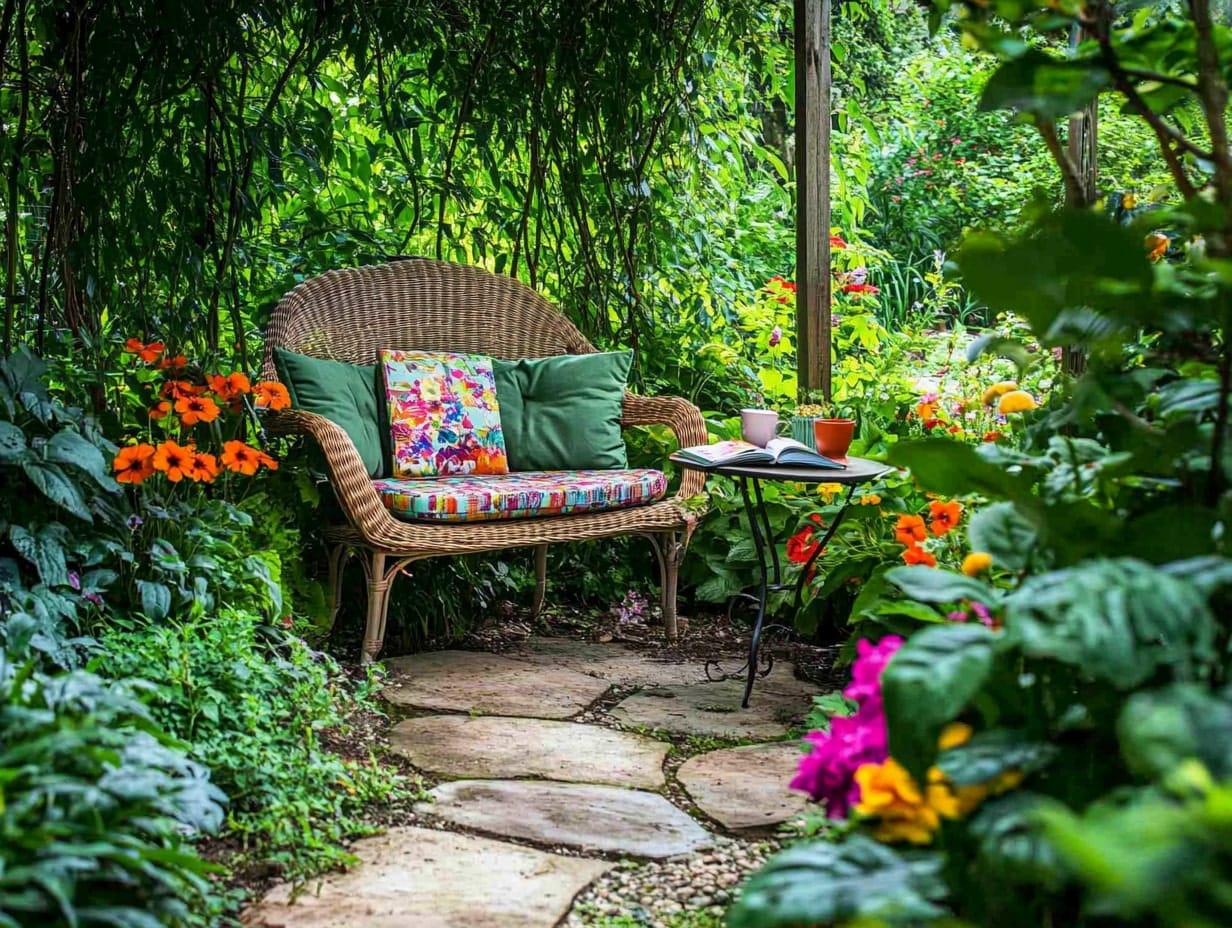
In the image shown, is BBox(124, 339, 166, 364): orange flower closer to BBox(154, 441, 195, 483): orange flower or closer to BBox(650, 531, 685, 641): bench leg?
BBox(154, 441, 195, 483): orange flower

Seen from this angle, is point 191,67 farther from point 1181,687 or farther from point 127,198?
point 1181,687

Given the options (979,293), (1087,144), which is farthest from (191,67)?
(979,293)

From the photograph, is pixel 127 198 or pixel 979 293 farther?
pixel 127 198

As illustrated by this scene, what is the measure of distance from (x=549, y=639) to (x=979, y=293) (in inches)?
90.2

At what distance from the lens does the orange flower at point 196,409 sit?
2.43m

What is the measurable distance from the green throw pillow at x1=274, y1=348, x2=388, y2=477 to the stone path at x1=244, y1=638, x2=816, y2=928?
55 cm

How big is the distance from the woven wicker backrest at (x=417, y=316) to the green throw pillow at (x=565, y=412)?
0.54ft

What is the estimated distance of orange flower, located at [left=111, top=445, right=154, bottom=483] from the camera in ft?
7.52

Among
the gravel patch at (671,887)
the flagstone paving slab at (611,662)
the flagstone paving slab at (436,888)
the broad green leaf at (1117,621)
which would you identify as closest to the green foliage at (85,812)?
the flagstone paving slab at (436,888)

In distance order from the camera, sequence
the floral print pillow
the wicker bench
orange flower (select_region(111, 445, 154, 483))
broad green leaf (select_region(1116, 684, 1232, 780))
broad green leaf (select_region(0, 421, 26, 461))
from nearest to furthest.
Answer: broad green leaf (select_region(1116, 684, 1232, 780)) < broad green leaf (select_region(0, 421, 26, 461)) < orange flower (select_region(111, 445, 154, 483)) < the wicker bench < the floral print pillow

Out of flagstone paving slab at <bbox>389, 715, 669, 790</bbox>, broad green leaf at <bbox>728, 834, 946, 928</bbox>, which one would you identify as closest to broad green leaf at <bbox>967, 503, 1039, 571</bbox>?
broad green leaf at <bbox>728, 834, 946, 928</bbox>

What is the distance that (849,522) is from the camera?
292 centimetres

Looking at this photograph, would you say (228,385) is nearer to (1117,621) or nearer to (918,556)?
(918,556)

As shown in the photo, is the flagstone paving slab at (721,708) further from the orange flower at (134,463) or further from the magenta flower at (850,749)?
the magenta flower at (850,749)
